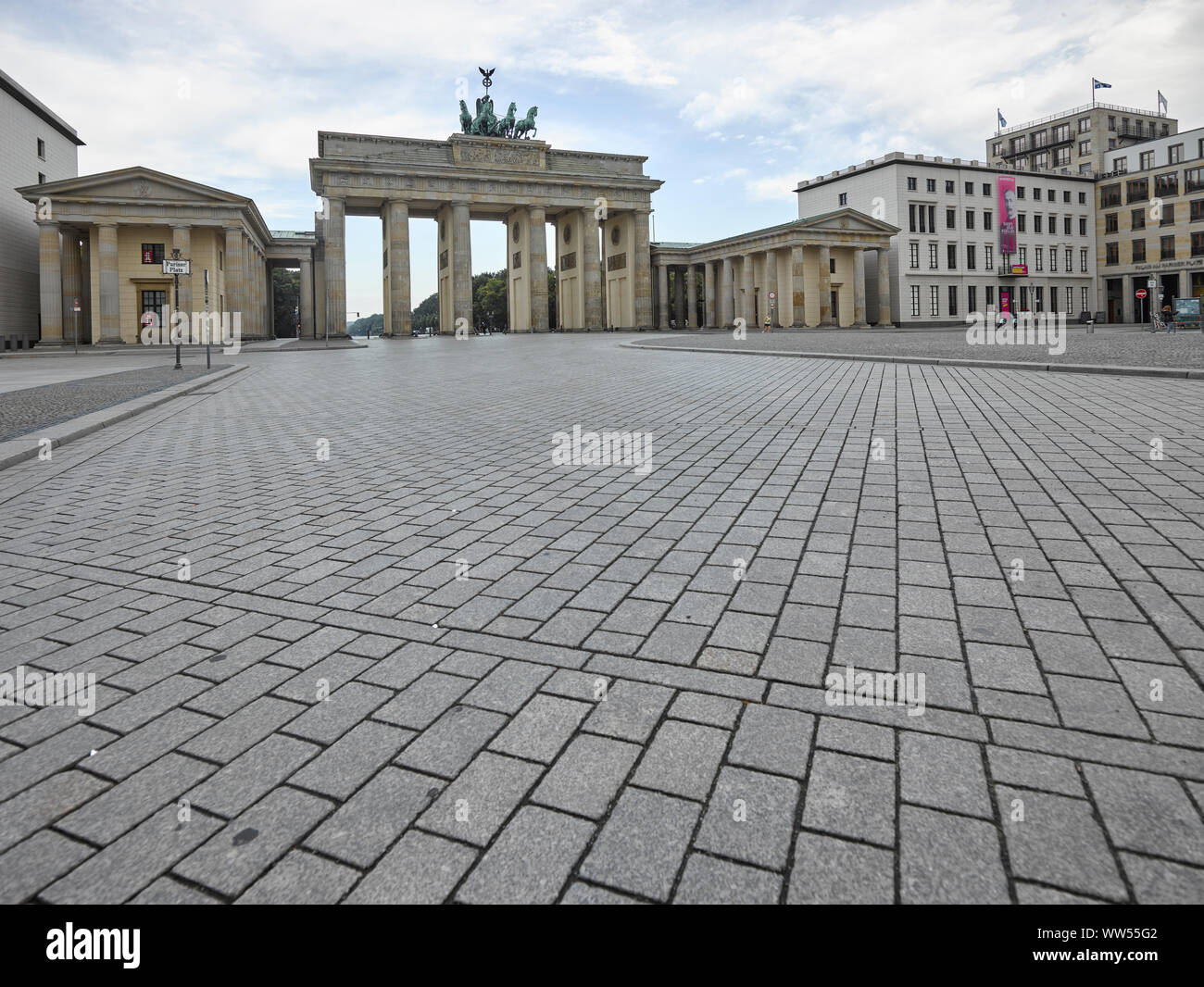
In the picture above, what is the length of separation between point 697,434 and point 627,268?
65.8 metres

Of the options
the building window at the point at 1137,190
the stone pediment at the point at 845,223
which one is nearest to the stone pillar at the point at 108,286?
the stone pediment at the point at 845,223

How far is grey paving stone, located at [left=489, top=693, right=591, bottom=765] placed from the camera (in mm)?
2697

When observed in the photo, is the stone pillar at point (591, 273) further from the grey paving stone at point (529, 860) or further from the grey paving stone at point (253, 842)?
the grey paving stone at point (529, 860)

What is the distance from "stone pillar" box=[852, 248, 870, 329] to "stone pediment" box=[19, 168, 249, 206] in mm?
51299

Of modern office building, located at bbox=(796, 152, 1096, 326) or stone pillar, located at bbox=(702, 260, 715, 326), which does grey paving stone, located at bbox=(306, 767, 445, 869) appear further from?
modern office building, located at bbox=(796, 152, 1096, 326)

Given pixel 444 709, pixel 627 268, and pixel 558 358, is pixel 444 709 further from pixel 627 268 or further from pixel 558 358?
pixel 627 268

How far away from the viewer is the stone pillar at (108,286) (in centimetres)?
5116

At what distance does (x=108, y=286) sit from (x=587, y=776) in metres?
60.9

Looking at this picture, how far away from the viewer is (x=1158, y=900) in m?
1.94

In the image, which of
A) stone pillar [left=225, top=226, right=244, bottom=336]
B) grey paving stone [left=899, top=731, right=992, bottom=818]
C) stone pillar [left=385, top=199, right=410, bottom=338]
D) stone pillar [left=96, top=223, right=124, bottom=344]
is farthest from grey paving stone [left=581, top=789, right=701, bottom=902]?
stone pillar [left=385, top=199, right=410, bottom=338]

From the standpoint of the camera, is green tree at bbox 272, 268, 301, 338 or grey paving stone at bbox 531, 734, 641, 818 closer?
grey paving stone at bbox 531, 734, 641, 818

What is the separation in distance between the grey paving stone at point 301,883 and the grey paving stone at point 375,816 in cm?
5

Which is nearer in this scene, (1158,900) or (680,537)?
(1158,900)
